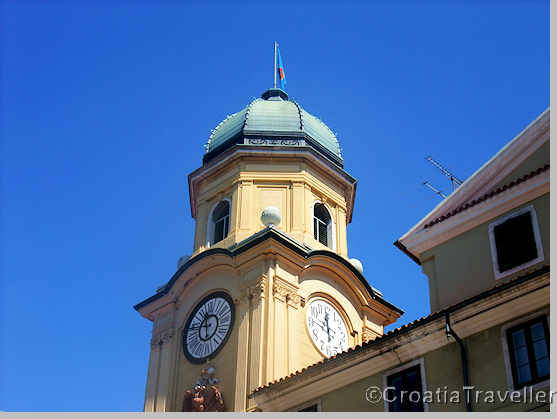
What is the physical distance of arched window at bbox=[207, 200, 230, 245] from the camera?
36094 mm

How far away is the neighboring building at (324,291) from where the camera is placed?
18.4 meters

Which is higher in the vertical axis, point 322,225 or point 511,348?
point 322,225

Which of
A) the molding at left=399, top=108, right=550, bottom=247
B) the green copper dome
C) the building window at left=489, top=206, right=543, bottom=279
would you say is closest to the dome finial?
the green copper dome

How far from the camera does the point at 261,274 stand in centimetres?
3158

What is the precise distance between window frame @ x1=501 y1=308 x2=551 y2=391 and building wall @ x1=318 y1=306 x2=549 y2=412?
0.18ft

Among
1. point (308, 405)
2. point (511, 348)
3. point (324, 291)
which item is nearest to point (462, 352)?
point (511, 348)

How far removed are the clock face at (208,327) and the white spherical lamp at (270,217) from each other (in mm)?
3085

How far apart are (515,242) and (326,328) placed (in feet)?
46.0

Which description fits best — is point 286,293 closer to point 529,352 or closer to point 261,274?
point 261,274

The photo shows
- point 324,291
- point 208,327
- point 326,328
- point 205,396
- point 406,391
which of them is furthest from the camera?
point 324,291

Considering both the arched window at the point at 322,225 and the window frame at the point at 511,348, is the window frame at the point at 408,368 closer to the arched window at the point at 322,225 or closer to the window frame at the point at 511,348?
the window frame at the point at 511,348

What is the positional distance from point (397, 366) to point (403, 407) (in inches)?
43.8

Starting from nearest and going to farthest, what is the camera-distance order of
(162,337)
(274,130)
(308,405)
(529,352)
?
(529,352) → (308,405) → (162,337) → (274,130)

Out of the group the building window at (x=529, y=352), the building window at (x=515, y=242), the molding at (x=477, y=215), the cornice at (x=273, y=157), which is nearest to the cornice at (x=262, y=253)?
the cornice at (x=273, y=157)
